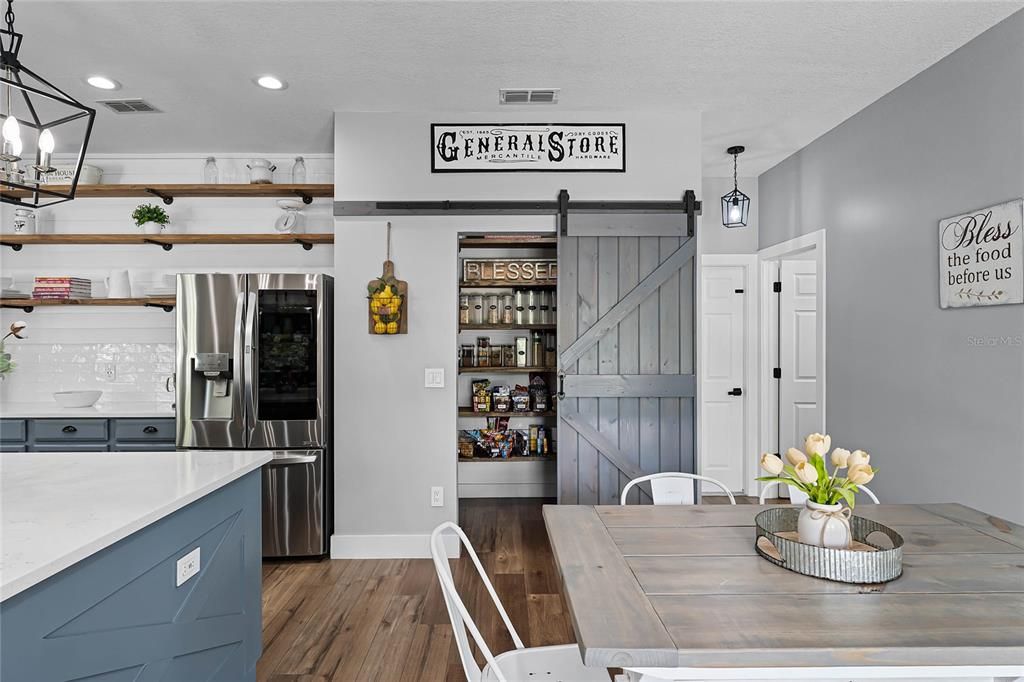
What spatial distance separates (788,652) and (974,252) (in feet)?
8.14

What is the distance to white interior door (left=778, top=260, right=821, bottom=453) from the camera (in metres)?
4.73

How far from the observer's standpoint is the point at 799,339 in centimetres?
475

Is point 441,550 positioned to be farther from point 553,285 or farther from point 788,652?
point 553,285

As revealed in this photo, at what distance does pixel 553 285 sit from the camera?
4.41 m

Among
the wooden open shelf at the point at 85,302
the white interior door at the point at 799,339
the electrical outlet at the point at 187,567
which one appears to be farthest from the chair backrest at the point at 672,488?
the wooden open shelf at the point at 85,302

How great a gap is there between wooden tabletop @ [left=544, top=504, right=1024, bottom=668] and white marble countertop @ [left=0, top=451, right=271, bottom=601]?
100 centimetres

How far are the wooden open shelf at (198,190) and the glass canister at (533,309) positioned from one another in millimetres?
1626

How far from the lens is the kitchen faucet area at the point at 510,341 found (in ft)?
4.57

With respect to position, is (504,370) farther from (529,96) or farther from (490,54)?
(490,54)

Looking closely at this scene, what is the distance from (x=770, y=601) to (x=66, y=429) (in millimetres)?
4130

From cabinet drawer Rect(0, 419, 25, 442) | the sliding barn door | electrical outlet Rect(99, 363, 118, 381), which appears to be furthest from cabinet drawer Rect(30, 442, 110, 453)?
the sliding barn door

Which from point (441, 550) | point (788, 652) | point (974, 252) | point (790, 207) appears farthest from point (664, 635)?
point (790, 207)

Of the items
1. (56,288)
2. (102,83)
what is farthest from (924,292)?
(56,288)

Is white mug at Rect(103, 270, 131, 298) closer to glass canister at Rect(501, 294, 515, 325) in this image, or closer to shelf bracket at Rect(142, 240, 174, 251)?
shelf bracket at Rect(142, 240, 174, 251)
